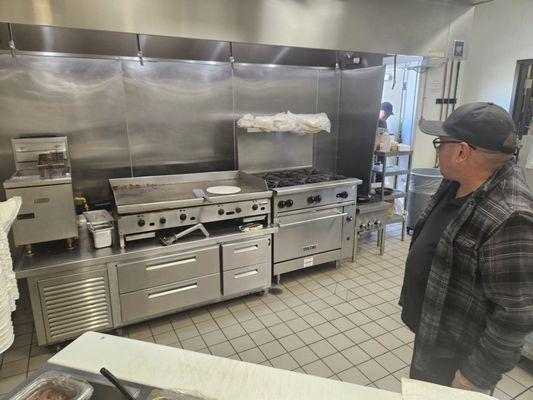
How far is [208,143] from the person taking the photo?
10.9 ft

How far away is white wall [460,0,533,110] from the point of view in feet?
14.0

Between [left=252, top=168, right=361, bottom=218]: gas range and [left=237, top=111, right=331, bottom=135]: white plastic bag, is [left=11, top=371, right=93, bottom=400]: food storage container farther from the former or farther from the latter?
[left=237, top=111, right=331, bottom=135]: white plastic bag

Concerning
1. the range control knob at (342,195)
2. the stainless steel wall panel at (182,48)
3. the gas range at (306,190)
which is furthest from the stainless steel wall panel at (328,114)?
the stainless steel wall panel at (182,48)

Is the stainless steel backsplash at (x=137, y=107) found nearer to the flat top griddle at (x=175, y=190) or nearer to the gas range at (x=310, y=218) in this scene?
the flat top griddle at (x=175, y=190)

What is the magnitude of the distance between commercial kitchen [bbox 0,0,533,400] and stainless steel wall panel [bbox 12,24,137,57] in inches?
0.5

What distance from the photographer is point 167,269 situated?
2500mm

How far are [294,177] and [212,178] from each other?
2.54 feet

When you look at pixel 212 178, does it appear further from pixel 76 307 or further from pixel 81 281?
pixel 76 307

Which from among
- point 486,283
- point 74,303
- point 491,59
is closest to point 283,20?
point 486,283

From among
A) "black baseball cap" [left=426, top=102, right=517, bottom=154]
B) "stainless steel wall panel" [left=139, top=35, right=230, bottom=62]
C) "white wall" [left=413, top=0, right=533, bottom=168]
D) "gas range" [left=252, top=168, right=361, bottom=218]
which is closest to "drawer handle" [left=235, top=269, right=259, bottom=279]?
"gas range" [left=252, top=168, right=361, bottom=218]

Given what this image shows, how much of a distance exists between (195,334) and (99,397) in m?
1.58

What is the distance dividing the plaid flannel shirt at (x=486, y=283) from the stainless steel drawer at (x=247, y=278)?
5.57ft

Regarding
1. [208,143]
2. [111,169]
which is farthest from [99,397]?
[208,143]

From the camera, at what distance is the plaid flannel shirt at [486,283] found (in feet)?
3.47
